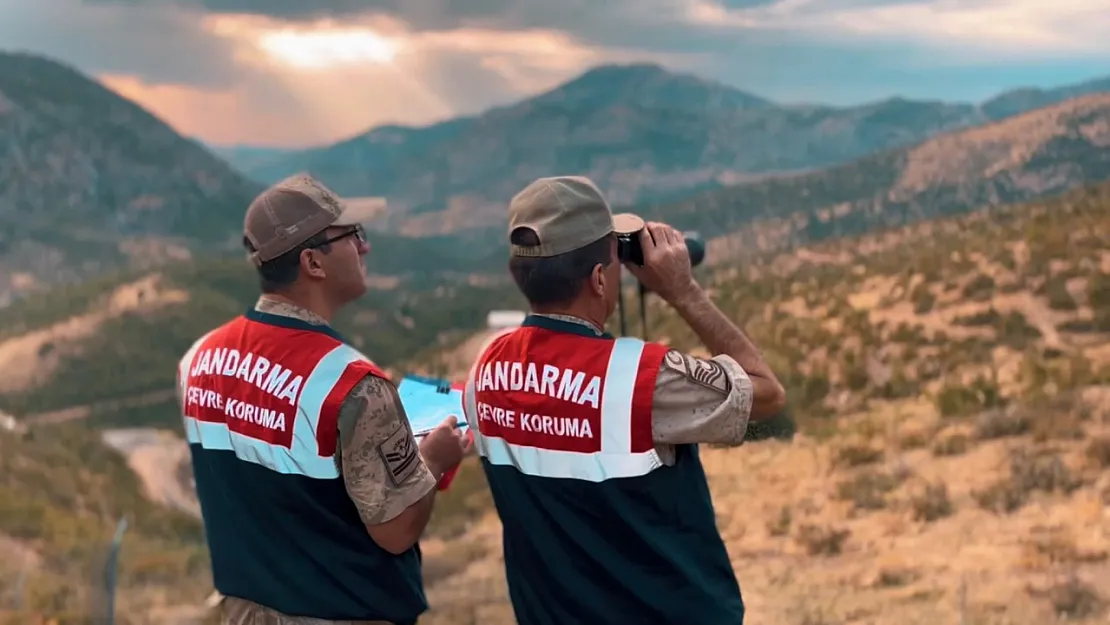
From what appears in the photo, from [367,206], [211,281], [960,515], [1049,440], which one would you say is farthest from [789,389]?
[211,281]

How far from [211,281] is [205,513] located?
13511cm

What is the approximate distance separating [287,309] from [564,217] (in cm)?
99

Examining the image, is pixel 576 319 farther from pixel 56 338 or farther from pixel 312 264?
pixel 56 338

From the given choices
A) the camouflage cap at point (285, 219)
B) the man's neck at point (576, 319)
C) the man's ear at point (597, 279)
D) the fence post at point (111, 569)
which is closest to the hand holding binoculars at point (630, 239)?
the man's ear at point (597, 279)

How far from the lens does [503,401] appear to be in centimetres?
294


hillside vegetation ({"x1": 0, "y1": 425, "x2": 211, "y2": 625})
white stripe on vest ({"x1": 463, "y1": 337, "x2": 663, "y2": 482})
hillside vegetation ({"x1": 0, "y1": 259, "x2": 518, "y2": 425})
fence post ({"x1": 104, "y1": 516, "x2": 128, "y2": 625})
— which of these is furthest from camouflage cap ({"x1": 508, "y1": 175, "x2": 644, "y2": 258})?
hillside vegetation ({"x1": 0, "y1": 259, "x2": 518, "y2": 425})

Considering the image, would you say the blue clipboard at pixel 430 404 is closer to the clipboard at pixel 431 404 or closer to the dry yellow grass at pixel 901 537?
the clipboard at pixel 431 404

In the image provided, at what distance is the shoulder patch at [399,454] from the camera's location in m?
2.79

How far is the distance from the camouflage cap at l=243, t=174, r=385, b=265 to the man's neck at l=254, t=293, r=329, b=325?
0.44 ft

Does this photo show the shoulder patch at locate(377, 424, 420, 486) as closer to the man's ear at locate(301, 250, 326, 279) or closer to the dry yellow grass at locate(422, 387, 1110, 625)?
the man's ear at locate(301, 250, 326, 279)

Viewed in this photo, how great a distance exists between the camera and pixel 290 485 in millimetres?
2900

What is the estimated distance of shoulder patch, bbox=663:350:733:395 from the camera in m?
2.67

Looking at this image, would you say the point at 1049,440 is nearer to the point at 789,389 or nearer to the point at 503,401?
the point at 789,389

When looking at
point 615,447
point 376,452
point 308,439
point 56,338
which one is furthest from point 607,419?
point 56,338
